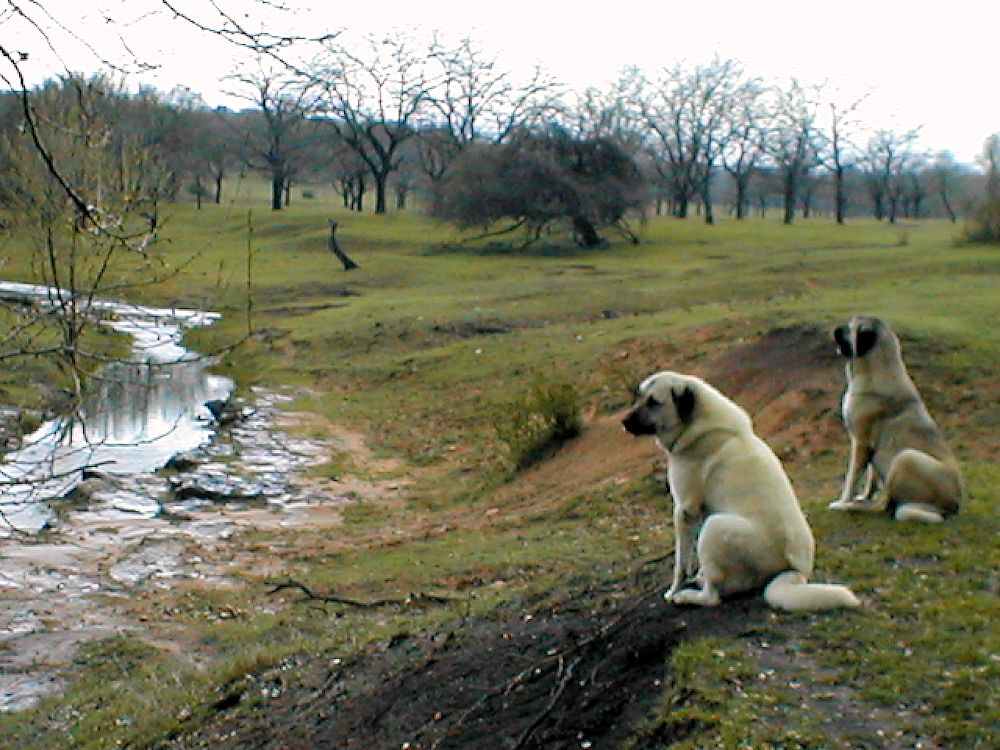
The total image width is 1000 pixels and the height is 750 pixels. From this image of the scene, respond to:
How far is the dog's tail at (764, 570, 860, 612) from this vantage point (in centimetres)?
685

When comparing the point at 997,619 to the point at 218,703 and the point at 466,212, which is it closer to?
the point at 218,703

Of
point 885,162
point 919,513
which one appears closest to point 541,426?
point 919,513

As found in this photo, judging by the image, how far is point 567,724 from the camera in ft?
19.8

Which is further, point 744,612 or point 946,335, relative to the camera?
point 946,335

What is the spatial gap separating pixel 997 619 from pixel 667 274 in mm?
37120

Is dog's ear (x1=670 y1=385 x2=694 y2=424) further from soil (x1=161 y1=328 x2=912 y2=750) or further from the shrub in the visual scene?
the shrub

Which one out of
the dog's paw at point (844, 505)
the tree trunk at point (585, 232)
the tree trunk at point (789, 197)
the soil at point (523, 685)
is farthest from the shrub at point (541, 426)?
the tree trunk at point (789, 197)

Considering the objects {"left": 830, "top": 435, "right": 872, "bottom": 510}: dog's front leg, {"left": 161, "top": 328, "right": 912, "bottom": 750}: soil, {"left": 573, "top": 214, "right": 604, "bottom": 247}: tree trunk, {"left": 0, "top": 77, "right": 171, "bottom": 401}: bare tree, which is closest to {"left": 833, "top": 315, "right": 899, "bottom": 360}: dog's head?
{"left": 830, "top": 435, "right": 872, "bottom": 510}: dog's front leg

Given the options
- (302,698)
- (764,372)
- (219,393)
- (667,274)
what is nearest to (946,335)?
(764,372)

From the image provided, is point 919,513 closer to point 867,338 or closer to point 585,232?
point 867,338

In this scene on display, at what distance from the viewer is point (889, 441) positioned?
32.0ft

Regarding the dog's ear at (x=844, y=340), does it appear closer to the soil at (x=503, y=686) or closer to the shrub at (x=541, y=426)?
the soil at (x=503, y=686)

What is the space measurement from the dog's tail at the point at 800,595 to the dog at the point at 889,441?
2643mm

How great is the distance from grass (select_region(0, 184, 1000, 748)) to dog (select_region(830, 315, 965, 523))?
9.9 inches
